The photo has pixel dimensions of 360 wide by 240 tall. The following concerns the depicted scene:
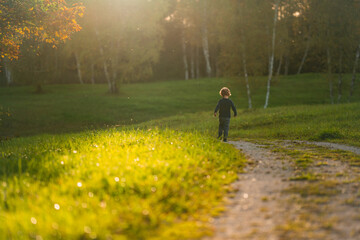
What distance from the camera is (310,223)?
14.9ft

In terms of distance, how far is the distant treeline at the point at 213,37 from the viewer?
3020cm

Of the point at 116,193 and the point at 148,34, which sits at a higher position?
the point at 148,34

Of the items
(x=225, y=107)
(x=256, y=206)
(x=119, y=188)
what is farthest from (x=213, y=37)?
(x=256, y=206)

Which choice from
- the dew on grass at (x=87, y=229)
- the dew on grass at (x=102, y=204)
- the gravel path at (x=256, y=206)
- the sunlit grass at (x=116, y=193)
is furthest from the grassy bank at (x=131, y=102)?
the dew on grass at (x=87, y=229)

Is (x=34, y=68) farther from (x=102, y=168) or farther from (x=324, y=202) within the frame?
(x=324, y=202)

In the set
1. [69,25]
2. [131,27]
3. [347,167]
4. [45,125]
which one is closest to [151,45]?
[131,27]

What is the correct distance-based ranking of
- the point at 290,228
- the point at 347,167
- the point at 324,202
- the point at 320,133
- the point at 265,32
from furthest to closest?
1. the point at 265,32
2. the point at 320,133
3. the point at 347,167
4. the point at 324,202
5. the point at 290,228

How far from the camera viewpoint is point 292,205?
521 cm

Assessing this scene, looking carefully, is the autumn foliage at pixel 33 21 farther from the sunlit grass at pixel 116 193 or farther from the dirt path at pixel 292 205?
the dirt path at pixel 292 205

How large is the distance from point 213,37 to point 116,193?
174 ft

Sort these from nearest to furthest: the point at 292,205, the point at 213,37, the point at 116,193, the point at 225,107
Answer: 1. the point at 292,205
2. the point at 116,193
3. the point at 225,107
4. the point at 213,37

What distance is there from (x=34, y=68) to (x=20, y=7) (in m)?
31.2

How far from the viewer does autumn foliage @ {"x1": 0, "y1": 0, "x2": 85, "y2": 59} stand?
42.2ft

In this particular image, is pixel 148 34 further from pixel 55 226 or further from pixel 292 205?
pixel 55 226
